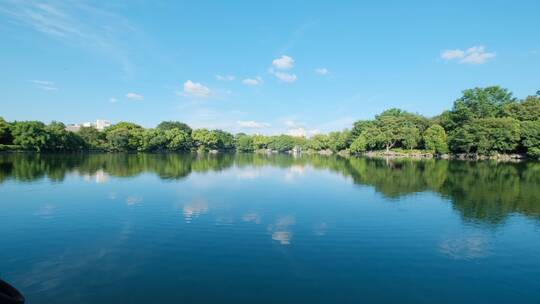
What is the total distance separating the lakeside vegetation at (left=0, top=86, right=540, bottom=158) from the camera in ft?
210

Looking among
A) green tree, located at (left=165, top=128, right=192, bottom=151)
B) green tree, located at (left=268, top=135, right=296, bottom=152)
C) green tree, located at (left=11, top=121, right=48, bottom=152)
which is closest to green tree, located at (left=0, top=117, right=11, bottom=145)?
green tree, located at (left=11, top=121, right=48, bottom=152)

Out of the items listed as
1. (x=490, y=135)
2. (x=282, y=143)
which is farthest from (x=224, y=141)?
(x=490, y=135)

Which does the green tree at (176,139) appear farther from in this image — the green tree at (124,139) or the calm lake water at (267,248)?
the calm lake water at (267,248)

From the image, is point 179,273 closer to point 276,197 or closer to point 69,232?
point 69,232

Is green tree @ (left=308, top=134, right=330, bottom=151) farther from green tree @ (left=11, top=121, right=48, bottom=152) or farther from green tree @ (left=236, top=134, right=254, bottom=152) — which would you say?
green tree @ (left=11, top=121, right=48, bottom=152)

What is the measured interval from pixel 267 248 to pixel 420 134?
278 ft

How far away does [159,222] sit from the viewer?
1420 cm

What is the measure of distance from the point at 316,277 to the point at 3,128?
76629mm

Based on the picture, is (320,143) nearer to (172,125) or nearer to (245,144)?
(245,144)

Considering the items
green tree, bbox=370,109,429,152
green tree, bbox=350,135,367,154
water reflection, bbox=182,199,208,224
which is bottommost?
water reflection, bbox=182,199,208,224

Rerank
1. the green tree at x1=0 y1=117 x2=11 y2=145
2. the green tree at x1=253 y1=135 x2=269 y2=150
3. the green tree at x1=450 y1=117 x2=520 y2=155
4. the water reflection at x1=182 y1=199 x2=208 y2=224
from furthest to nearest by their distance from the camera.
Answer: the green tree at x1=253 y1=135 x2=269 y2=150, the green tree at x1=0 y1=117 x2=11 y2=145, the green tree at x1=450 y1=117 x2=520 y2=155, the water reflection at x1=182 y1=199 x2=208 y2=224

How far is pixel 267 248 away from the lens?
Result: 10.9 meters

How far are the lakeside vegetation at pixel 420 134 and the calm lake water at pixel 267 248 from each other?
2046 inches

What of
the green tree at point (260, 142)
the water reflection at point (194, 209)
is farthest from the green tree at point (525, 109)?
the green tree at point (260, 142)
